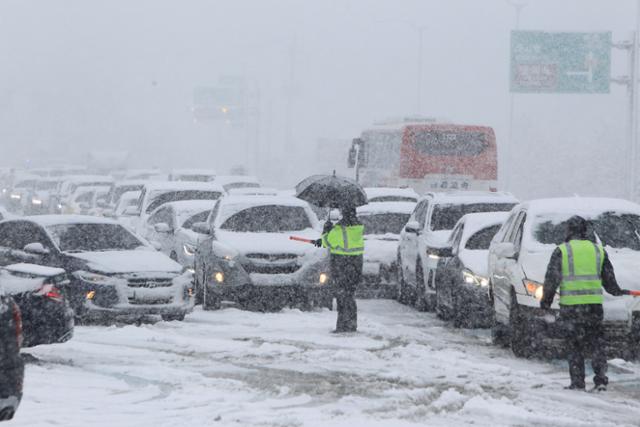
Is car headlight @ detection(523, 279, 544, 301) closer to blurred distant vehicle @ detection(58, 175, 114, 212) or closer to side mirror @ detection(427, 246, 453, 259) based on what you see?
side mirror @ detection(427, 246, 453, 259)

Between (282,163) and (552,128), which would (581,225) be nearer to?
(282,163)

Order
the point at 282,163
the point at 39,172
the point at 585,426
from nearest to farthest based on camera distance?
1. the point at 585,426
2. the point at 39,172
3. the point at 282,163

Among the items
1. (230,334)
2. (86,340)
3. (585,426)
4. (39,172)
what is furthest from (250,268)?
(39,172)

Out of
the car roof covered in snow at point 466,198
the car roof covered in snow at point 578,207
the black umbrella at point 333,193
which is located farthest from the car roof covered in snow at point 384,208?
the car roof covered in snow at point 578,207

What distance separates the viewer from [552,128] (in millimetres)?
141125

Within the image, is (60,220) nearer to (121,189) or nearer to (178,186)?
(178,186)

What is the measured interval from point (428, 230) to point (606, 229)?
5970mm

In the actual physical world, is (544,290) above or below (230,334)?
above

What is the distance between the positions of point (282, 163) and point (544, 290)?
327 ft

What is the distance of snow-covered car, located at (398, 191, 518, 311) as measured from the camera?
19938 mm

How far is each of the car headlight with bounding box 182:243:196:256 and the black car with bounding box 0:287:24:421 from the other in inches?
526

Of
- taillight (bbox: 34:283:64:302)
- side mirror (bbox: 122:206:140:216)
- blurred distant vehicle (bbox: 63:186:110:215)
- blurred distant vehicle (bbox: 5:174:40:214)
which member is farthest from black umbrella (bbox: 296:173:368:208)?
blurred distant vehicle (bbox: 5:174:40:214)

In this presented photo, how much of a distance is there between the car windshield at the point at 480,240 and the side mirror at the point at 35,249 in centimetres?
527

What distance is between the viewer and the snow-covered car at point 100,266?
1678cm
